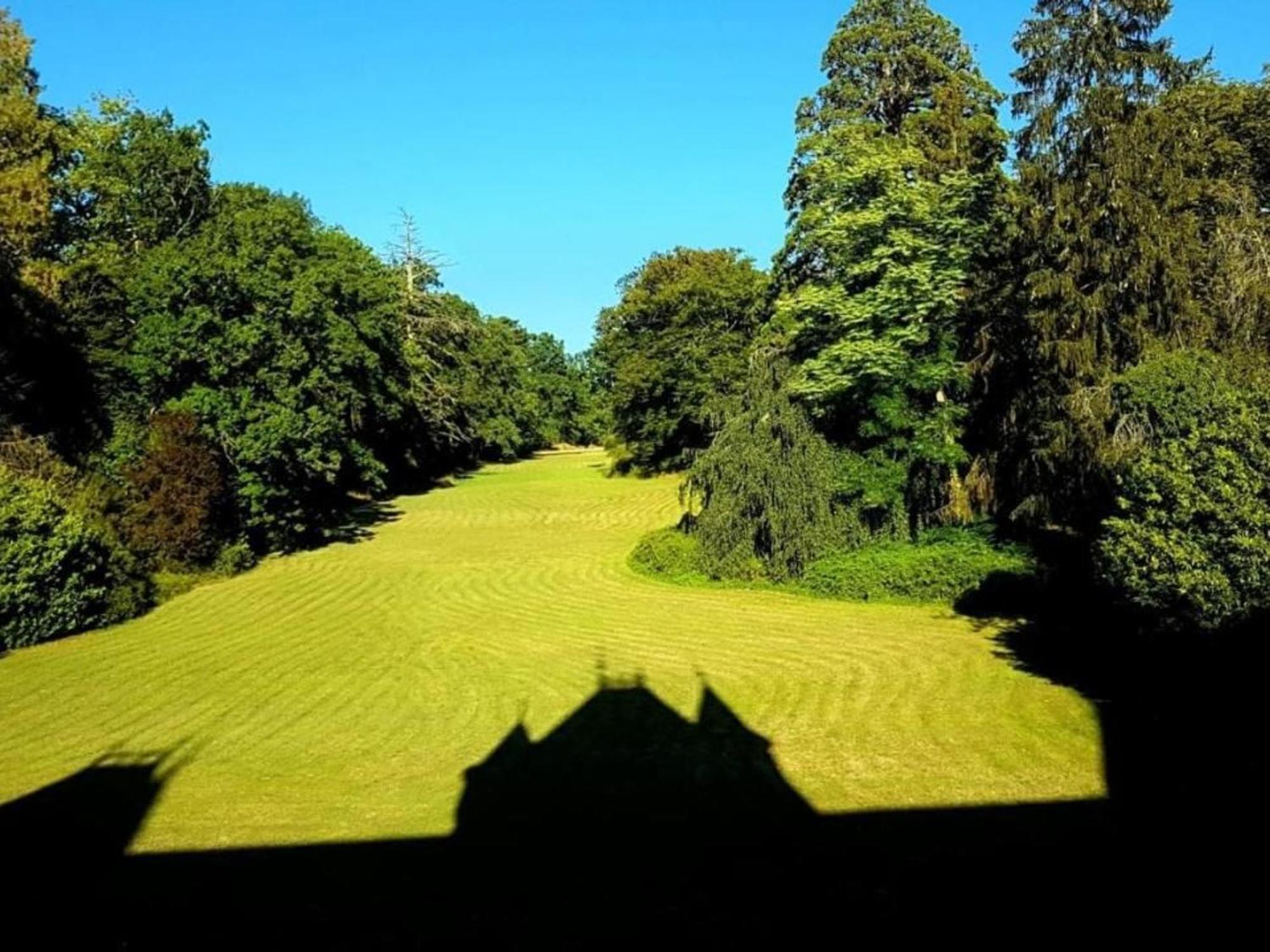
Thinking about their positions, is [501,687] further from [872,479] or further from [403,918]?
[872,479]

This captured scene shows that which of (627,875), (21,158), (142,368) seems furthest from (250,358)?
(627,875)

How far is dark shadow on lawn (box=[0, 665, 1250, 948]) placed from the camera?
6.90 meters

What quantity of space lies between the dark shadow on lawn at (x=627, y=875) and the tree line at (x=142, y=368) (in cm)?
1141

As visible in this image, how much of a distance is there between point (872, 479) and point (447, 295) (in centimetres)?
5159

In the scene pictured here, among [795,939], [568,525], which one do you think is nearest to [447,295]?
[568,525]

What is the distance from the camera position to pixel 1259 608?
10453 millimetres

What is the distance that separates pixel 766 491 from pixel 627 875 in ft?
52.8

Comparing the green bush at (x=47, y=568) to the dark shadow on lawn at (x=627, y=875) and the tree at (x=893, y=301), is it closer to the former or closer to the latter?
the dark shadow on lawn at (x=627, y=875)

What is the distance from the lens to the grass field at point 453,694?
33.0 feet

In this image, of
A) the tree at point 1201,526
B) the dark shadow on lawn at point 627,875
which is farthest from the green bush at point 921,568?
the dark shadow on lawn at point 627,875

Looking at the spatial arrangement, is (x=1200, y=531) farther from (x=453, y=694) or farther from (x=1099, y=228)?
(x=453, y=694)

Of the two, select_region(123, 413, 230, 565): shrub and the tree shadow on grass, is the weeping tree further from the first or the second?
select_region(123, 413, 230, 565): shrub

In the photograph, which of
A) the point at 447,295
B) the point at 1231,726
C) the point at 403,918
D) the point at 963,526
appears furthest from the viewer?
the point at 447,295

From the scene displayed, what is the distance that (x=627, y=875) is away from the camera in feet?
26.1
